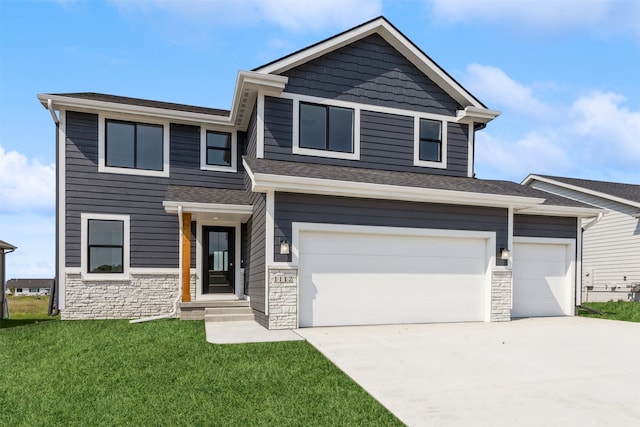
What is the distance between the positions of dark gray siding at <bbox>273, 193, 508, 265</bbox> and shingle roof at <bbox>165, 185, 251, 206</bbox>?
2.66m

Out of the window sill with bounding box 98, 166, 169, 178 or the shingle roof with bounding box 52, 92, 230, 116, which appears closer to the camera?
the window sill with bounding box 98, 166, 169, 178

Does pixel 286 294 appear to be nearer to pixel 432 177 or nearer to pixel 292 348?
pixel 292 348

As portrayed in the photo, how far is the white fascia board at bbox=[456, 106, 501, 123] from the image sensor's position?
36.9ft

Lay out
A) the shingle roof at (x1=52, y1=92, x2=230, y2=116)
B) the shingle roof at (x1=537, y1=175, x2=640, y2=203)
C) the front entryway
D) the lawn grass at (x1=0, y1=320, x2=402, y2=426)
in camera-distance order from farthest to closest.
Result: the shingle roof at (x1=537, y1=175, x2=640, y2=203), the front entryway, the shingle roof at (x1=52, y1=92, x2=230, y2=116), the lawn grass at (x1=0, y1=320, x2=402, y2=426)

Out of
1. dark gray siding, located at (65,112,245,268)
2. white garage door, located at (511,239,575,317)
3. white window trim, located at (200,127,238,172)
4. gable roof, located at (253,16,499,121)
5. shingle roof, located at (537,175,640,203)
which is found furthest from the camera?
shingle roof, located at (537,175,640,203)

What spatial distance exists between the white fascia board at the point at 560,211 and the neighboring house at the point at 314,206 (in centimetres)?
5

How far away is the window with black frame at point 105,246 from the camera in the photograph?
438 inches

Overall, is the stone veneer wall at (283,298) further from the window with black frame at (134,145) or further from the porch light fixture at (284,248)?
the window with black frame at (134,145)

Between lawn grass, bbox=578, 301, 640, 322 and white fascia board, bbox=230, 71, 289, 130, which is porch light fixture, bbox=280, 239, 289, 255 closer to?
white fascia board, bbox=230, 71, 289, 130

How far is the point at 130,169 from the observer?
37.9 feet

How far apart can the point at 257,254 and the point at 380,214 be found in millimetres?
3069

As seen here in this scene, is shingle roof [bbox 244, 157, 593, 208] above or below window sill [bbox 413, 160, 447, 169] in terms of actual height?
below

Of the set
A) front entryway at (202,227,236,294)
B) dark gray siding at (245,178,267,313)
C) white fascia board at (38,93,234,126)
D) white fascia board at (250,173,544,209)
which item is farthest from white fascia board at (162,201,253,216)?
white fascia board at (38,93,234,126)

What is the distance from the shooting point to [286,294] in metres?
8.39
